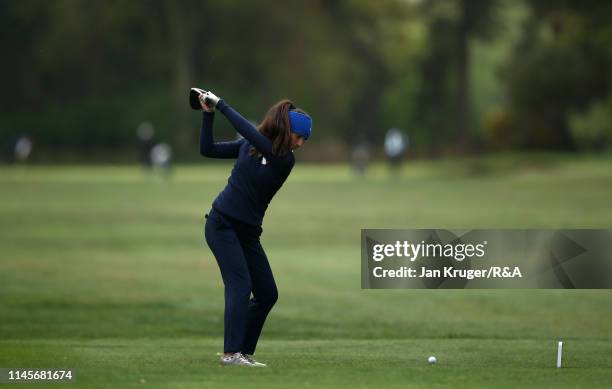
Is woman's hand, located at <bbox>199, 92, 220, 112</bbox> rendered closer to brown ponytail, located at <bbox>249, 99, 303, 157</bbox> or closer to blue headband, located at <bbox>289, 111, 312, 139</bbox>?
brown ponytail, located at <bbox>249, 99, 303, 157</bbox>

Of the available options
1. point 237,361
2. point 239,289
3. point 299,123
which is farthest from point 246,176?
point 237,361

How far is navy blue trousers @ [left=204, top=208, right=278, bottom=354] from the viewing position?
34.5ft

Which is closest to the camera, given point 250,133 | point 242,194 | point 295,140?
point 250,133

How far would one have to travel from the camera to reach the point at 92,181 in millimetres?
58562

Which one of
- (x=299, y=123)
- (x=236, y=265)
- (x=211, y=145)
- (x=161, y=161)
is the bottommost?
(x=236, y=265)

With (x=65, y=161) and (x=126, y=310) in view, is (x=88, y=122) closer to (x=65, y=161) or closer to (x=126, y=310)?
(x=65, y=161)

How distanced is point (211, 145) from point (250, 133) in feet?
1.75

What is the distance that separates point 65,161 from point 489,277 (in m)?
79.1

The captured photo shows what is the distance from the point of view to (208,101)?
10297 millimetres

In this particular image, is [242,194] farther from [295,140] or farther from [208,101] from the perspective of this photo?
[208,101]

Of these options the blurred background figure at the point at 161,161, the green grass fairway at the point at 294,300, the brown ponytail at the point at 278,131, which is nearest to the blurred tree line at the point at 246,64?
the blurred background figure at the point at 161,161

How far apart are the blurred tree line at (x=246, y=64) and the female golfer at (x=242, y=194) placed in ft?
242

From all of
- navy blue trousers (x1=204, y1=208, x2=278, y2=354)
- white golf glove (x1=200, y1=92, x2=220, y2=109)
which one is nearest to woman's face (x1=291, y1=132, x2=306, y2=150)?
white golf glove (x1=200, y1=92, x2=220, y2=109)

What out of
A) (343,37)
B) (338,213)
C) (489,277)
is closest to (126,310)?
(489,277)
